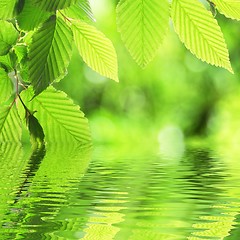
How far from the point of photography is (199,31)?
0.61 m

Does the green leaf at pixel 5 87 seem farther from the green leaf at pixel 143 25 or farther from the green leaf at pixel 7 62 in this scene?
the green leaf at pixel 143 25

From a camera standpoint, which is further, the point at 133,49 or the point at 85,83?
Answer: the point at 85,83

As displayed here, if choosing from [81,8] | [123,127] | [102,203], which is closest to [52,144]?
[81,8]

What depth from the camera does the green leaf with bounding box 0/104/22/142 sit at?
67 centimetres

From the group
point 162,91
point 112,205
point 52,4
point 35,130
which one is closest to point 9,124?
point 35,130

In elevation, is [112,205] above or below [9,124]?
below

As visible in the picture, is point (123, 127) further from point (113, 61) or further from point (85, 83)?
point (113, 61)

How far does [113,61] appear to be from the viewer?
2.24ft

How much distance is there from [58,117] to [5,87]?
7cm

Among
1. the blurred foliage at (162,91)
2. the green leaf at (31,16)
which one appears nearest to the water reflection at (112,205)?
the green leaf at (31,16)

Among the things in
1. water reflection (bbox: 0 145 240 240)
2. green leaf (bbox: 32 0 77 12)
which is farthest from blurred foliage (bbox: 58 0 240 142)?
green leaf (bbox: 32 0 77 12)

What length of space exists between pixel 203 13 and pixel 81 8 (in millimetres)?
130

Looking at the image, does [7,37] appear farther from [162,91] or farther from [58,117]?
[162,91]

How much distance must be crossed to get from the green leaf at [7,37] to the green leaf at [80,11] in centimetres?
6
